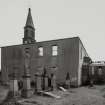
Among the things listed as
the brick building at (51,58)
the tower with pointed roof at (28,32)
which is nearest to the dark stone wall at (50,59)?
the brick building at (51,58)

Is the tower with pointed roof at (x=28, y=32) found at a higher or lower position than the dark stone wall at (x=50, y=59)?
higher

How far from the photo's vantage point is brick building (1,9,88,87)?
16.4 meters

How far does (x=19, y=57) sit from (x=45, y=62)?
6256 millimetres

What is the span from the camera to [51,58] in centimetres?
1798

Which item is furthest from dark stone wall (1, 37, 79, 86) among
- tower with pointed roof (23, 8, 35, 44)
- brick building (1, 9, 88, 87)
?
tower with pointed roof (23, 8, 35, 44)

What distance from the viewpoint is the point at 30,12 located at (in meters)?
32.5

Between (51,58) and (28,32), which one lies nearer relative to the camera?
(51,58)

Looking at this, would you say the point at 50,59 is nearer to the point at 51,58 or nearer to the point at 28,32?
the point at 51,58

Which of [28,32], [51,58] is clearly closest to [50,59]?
[51,58]

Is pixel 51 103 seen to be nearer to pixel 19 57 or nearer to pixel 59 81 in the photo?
pixel 59 81

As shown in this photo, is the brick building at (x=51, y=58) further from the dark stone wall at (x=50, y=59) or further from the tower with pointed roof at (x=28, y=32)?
the tower with pointed roof at (x=28, y=32)

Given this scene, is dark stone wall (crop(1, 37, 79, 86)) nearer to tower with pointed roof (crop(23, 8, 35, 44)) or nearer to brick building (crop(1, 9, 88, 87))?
brick building (crop(1, 9, 88, 87))

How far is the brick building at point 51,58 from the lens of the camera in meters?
16.4

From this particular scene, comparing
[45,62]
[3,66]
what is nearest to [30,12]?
[3,66]
